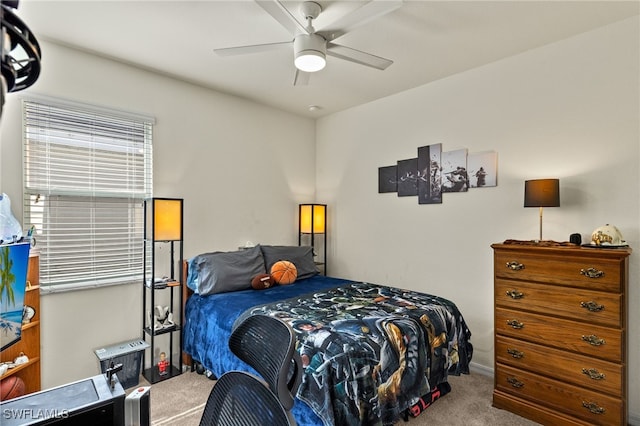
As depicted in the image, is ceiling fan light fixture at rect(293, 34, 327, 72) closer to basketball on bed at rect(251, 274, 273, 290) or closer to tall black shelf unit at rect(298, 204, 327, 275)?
basketball on bed at rect(251, 274, 273, 290)

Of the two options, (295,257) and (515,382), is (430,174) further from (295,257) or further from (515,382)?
(515,382)

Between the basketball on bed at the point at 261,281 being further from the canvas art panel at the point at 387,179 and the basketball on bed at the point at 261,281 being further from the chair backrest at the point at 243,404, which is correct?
the chair backrest at the point at 243,404

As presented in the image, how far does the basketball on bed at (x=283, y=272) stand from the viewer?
10.9 ft

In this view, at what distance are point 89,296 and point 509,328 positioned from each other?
3.33 metres

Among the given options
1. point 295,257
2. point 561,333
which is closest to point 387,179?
point 295,257

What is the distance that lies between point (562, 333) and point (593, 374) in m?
0.27

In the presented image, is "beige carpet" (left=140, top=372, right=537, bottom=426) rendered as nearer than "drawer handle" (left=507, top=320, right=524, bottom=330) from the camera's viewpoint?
Yes

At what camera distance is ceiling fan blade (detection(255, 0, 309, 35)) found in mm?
1751

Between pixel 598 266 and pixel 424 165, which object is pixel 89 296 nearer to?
pixel 424 165

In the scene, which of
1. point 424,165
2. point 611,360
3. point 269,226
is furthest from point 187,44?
point 611,360

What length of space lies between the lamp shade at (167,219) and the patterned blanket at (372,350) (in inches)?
40.7

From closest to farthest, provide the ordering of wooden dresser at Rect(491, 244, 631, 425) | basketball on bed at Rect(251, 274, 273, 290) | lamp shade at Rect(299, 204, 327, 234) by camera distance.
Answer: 1. wooden dresser at Rect(491, 244, 631, 425)
2. basketball on bed at Rect(251, 274, 273, 290)
3. lamp shade at Rect(299, 204, 327, 234)

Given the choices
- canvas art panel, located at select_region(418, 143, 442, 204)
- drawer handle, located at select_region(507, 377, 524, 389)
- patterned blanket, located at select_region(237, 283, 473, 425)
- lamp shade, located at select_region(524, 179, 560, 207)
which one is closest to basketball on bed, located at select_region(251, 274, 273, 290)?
patterned blanket, located at select_region(237, 283, 473, 425)

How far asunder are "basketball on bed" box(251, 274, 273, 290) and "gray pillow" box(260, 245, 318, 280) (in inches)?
8.1
